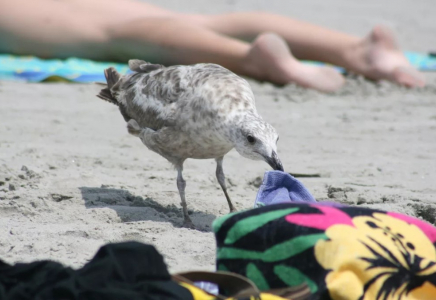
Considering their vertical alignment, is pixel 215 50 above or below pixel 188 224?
above

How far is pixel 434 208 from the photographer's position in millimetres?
3328

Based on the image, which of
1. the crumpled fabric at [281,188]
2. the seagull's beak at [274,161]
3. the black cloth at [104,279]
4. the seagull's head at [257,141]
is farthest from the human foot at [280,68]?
the black cloth at [104,279]

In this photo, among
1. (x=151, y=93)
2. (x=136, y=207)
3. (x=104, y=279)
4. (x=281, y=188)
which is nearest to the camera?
(x=104, y=279)

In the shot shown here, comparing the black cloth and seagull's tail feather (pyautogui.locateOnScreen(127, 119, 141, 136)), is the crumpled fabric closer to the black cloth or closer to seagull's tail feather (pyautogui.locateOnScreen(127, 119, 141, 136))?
the black cloth

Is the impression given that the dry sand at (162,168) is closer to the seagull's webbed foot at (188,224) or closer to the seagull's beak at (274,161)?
the seagull's webbed foot at (188,224)

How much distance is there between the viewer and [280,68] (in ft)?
20.8

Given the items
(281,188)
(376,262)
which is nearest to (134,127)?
(281,188)

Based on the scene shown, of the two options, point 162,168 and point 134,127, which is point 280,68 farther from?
point 134,127

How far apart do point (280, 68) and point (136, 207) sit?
3.17m

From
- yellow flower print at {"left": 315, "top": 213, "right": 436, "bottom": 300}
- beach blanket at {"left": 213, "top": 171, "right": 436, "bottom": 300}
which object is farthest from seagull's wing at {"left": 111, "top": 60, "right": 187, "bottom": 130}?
yellow flower print at {"left": 315, "top": 213, "right": 436, "bottom": 300}

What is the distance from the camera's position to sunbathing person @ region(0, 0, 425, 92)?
6445 mm

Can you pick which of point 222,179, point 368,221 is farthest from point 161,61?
point 368,221

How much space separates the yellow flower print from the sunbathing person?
13.9ft

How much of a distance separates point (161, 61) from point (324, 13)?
4.20 metres
